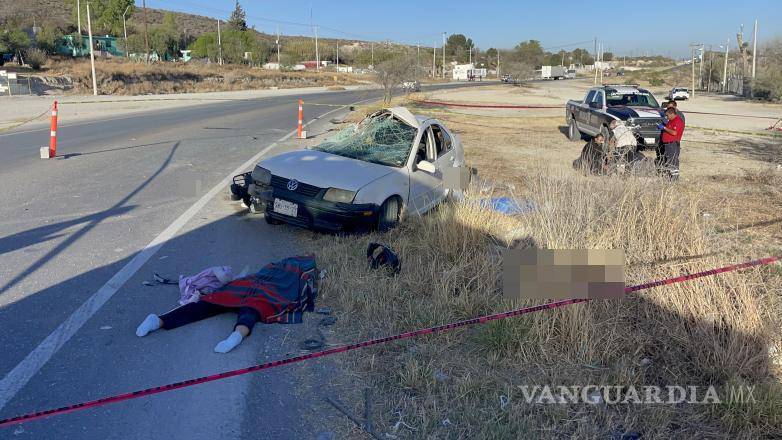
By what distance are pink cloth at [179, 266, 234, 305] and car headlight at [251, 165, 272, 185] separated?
2.12 metres

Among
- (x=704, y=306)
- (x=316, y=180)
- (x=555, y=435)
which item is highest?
(x=316, y=180)

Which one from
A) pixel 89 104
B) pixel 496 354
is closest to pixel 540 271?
pixel 496 354

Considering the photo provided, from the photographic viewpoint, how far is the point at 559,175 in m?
6.62

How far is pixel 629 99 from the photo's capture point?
18.0 m

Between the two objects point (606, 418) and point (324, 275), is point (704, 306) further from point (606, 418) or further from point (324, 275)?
point (324, 275)

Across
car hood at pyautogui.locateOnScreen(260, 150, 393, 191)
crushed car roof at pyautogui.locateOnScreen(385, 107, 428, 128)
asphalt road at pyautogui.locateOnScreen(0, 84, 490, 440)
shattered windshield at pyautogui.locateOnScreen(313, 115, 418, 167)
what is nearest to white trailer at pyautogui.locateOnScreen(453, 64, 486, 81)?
asphalt road at pyautogui.locateOnScreen(0, 84, 490, 440)

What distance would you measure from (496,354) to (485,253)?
181 cm

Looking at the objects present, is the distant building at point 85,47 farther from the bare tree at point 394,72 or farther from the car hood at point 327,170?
the car hood at point 327,170

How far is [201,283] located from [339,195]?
2134mm

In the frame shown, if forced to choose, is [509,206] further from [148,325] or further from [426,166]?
[148,325]

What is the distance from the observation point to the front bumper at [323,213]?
6750 millimetres

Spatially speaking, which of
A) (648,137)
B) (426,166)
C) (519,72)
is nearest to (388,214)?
(426,166)

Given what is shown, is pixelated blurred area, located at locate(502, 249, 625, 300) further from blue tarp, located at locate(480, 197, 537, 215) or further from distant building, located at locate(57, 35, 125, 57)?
distant building, located at locate(57, 35, 125, 57)

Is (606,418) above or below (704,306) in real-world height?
below
